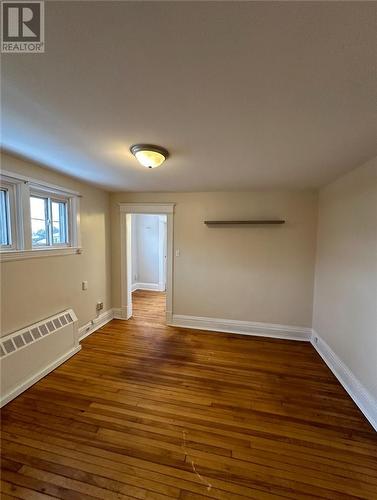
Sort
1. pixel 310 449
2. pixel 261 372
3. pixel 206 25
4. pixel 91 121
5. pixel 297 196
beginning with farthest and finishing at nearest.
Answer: pixel 297 196
pixel 261 372
pixel 310 449
pixel 91 121
pixel 206 25

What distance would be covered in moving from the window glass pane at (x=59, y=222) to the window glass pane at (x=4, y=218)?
0.60 metres

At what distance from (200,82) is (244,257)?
2.78 m

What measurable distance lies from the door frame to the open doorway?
1764 mm

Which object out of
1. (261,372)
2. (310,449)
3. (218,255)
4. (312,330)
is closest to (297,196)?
(218,255)

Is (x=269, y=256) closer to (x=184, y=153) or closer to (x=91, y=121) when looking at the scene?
(x=184, y=153)

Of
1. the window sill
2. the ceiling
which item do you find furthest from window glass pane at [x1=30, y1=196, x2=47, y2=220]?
the ceiling

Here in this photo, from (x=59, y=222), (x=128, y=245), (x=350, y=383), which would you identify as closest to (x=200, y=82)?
(x=59, y=222)

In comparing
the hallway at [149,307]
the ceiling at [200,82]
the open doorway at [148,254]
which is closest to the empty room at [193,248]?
the ceiling at [200,82]

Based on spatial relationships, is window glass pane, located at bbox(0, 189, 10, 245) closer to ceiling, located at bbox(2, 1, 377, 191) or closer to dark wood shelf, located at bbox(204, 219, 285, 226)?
ceiling, located at bbox(2, 1, 377, 191)

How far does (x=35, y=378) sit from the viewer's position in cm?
228

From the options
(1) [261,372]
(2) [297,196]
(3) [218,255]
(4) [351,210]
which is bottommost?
(1) [261,372]

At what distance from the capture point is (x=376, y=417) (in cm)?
179

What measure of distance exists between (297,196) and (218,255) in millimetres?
1509

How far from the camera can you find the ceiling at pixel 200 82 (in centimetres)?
74
